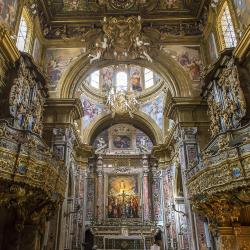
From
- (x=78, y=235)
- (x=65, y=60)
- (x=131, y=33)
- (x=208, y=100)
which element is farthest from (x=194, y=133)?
(x=78, y=235)

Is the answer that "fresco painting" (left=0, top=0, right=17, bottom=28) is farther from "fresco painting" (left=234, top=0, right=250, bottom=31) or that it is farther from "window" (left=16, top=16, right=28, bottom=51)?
"fresco painting" (left=234, top=0, right=250, bottom=31)

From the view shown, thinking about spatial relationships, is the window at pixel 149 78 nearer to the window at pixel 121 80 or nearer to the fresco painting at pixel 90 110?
the window at pixel 121 80

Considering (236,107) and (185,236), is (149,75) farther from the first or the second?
(236,107)

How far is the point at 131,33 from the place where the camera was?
14.5 metres

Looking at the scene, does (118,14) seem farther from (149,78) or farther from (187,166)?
(187,166)

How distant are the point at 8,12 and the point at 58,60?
14.5 ft

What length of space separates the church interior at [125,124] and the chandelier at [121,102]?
71 mm

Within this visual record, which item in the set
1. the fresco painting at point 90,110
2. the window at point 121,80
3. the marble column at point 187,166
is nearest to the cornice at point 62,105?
the marble column at point 187,166

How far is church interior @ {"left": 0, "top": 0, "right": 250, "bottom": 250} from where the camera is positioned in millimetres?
8758

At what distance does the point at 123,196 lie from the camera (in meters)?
21.5

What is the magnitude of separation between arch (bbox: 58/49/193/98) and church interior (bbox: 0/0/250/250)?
0.05 meters

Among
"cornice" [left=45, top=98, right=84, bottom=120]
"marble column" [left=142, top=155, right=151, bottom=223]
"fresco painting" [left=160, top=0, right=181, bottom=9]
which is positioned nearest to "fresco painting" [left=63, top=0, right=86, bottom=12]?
"fresco painting" [left=160, top=0, right=181, bottom=9]

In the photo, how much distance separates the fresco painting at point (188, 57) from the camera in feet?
45.6

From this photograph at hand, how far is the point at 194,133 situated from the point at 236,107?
3.17 m
